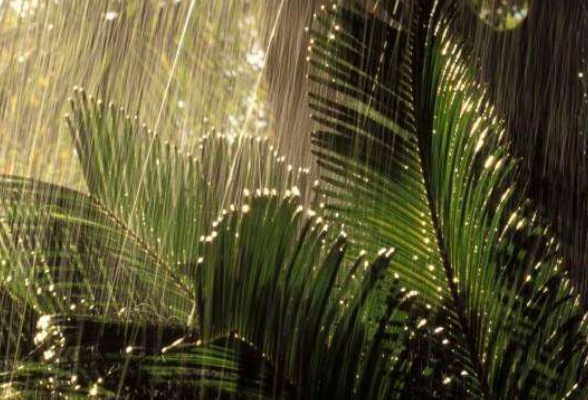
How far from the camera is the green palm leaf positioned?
262cm

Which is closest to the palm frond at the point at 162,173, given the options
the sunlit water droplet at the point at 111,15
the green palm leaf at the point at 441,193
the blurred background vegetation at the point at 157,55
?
the green palm leaf at the point at 441,193

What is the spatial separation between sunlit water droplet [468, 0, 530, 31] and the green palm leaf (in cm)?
145

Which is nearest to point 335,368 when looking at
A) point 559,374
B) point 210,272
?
point 210,272

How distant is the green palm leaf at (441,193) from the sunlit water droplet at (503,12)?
1.45m

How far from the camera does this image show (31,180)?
3.19 m

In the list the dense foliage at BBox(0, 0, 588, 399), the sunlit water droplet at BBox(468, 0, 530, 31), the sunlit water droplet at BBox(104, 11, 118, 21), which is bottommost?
the dense foliage at BBox(0, 0, 588, 399)

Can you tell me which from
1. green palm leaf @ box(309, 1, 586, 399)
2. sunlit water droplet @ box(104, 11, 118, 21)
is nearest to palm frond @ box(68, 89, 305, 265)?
green palm leaf @ box(309, 1, 586, 399)

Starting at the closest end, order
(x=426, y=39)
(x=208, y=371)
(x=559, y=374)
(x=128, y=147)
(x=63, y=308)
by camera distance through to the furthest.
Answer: (x=208, y=371) < (x=559, y=374) < (x=426, y=39) < (x=63, y=308) < (x=128, y=147)

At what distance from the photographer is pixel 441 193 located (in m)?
2.79

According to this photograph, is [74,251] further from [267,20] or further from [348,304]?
[267,20]

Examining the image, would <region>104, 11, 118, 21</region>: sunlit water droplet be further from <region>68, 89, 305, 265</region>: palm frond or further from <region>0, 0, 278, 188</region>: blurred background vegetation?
<region>68, 89, 305, 265</region>: palm frond

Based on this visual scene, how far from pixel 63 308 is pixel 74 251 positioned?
17 cm

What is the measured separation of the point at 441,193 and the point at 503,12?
181cm

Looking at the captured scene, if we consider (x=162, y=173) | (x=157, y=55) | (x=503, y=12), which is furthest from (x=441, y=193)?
(x=157, y=55)
